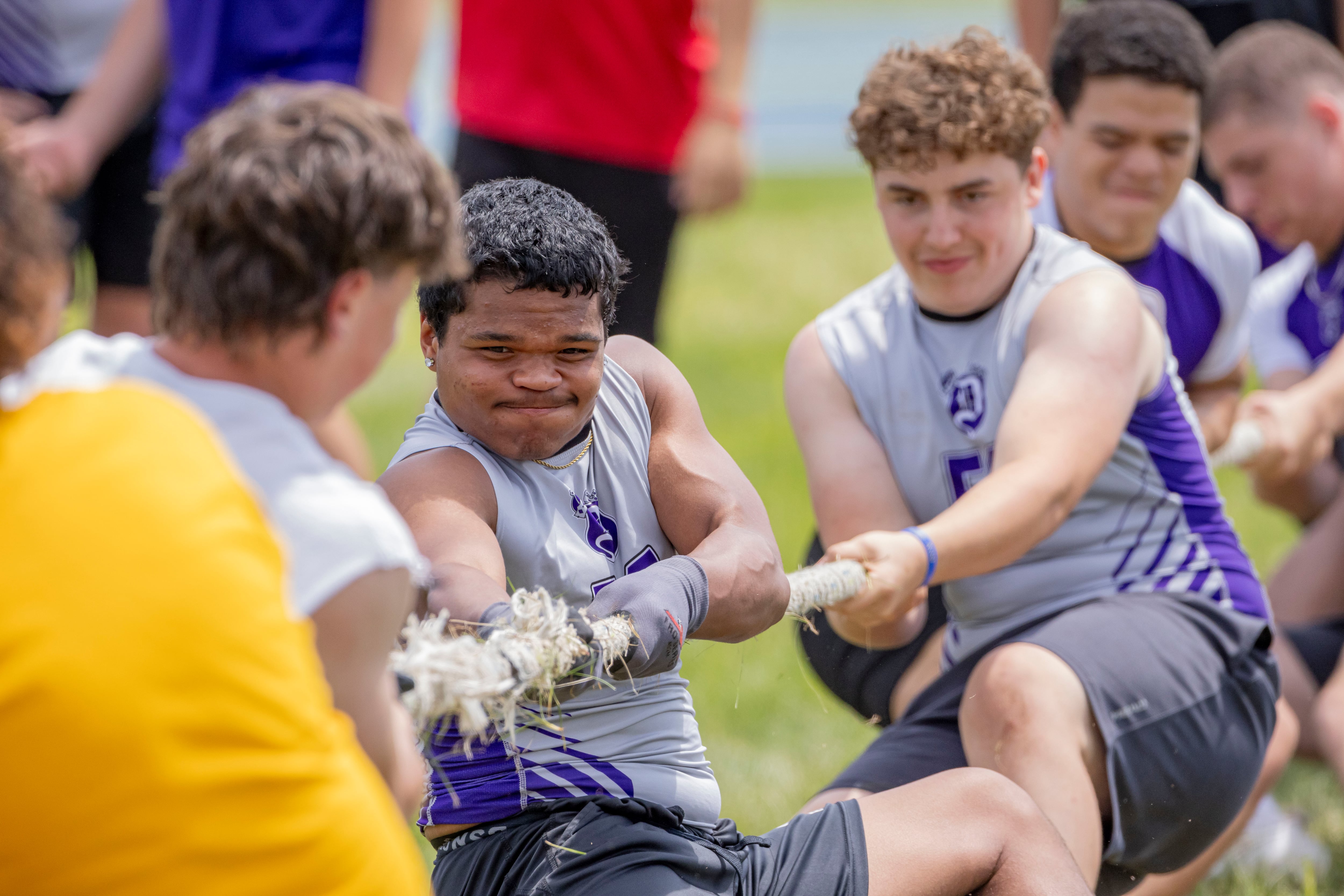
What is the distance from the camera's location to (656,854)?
2.20m

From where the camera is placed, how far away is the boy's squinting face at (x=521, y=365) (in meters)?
2.26

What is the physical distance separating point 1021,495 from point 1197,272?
1359 millimetres

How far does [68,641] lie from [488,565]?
82cm

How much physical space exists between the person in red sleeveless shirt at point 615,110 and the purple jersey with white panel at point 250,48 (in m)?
0.60

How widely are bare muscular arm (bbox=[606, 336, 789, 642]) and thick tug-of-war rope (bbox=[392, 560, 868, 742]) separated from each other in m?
0.29

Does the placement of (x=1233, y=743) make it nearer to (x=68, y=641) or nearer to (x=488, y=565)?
(x=488, y=565)

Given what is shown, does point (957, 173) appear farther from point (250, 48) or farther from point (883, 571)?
point (250, 48)

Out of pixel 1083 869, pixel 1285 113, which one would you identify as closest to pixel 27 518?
pixel 1083 869

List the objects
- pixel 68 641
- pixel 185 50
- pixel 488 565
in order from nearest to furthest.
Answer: pixel 68 641, pixel 488 565, pixel 185 50

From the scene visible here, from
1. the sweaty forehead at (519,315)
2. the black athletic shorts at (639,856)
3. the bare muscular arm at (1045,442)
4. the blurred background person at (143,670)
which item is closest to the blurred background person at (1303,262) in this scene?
the bare muscular arm at (1045,442)

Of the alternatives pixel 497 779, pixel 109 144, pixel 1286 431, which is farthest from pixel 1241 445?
pixel 109 144

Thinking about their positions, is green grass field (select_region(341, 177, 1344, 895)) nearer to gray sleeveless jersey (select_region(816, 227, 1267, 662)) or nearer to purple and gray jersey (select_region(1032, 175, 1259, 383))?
gray sleeveless jersey (select_region(816, 227, 1267, 662))

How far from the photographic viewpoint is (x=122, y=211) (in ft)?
15.8

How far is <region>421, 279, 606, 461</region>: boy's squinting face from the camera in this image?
226 cm
